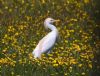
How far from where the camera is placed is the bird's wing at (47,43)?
9516 millimetres

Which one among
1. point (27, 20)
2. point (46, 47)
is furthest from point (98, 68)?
point (27, 20)

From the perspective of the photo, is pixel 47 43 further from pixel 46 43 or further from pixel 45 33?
pixel 45 33

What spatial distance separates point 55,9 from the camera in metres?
12.9

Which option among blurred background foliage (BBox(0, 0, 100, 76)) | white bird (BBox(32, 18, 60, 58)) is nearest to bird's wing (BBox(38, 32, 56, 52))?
white bird (BBox(32, 18, 60, 58))

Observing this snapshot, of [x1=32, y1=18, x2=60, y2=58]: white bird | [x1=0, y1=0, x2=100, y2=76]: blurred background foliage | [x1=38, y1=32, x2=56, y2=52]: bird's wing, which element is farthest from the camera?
[x1=38, y1=32, x2=56, y2=52]: bird's wing

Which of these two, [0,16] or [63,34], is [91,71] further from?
[0,16]

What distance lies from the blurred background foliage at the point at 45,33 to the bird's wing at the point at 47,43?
4.6 inches

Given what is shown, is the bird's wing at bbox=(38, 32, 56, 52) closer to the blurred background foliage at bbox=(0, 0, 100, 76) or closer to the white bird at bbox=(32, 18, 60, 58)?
the white bird at bbox=(32, 18, 60, 58)

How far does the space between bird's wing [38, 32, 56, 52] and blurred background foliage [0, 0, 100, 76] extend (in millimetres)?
118

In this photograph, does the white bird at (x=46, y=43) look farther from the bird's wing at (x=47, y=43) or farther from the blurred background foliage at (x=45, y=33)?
the blurred background foliage at (x=45, y=33)

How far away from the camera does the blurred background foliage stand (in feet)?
26.5

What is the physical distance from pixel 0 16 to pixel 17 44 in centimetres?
260

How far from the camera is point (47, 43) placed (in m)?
9.79

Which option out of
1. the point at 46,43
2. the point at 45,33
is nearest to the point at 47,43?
the point at 46,43
